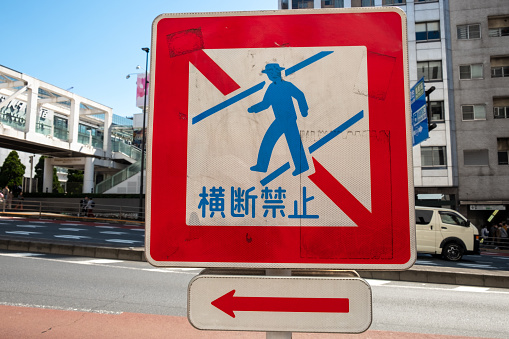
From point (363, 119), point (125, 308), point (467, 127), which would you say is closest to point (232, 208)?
point (363, 119)

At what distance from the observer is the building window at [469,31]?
104ft

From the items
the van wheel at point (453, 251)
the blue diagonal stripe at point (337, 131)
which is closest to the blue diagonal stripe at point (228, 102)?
the blue diagonal stripe at point (337, 131)

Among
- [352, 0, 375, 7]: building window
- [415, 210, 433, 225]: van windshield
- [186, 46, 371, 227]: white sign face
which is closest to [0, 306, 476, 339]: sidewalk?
[186, 46, 371, 227]: white sign face

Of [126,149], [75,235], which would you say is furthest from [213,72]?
[126,149]

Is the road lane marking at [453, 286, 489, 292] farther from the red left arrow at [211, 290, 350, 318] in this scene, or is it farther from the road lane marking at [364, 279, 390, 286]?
the red left arrow at [211, 290, 350, 318]

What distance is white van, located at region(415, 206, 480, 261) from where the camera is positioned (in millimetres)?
14906

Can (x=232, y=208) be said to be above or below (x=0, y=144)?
below

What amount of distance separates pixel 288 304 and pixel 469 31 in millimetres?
36937

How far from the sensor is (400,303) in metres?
7.25

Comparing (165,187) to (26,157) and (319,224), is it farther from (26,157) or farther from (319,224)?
(26,157)

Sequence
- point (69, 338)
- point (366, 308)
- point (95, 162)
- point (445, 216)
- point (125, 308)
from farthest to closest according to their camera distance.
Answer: point (95, 162) → point (445, 216) → point (125, 308) → point (69, 338) → point (366, 308)

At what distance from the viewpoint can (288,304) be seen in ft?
4.24

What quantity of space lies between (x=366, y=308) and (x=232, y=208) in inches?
21.5

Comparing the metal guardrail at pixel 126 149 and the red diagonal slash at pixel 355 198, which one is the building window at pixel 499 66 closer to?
the metal guardrail at pixel 126 149
